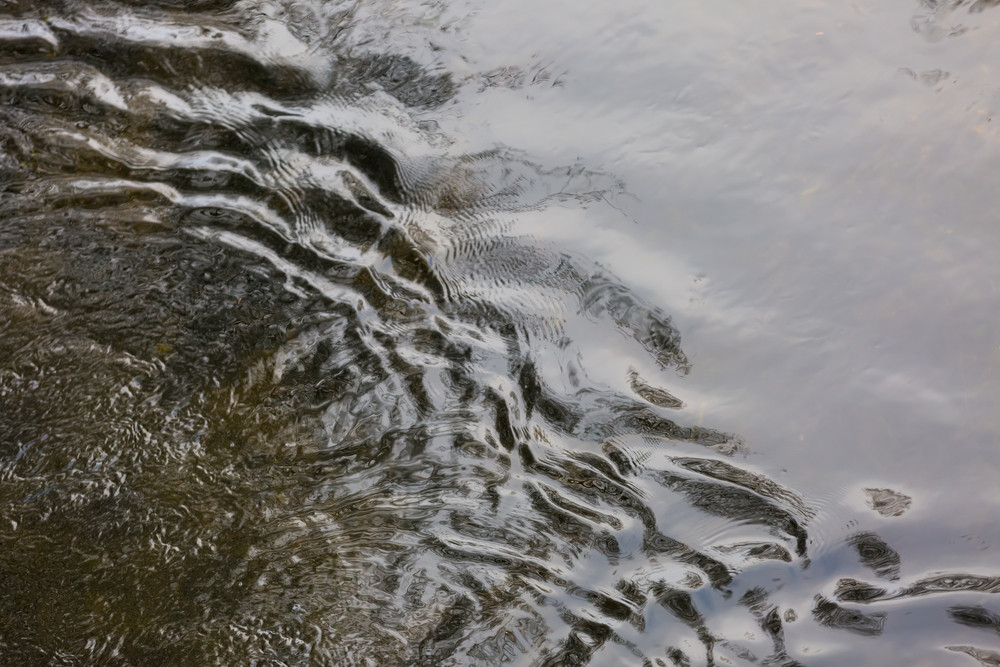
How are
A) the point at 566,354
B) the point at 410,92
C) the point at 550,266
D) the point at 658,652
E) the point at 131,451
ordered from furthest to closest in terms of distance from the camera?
1. the point at 410,92
2. the point at 550,266
3. the point at 566,354
4. the point at 131,451
5. the point at 658,652

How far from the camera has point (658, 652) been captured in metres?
2.54

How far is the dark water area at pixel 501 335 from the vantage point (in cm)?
268

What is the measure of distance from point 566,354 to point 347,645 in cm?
142

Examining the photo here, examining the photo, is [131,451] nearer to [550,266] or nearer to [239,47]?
[550,266]

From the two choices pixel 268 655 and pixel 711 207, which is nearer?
→ pixel 268 655

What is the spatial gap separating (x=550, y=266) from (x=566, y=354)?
47 cm

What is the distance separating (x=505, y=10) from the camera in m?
4.28

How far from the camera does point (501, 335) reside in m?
3.28

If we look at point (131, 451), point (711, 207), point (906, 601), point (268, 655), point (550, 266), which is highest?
point (711, 207)

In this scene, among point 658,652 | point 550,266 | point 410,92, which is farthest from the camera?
point 410,92

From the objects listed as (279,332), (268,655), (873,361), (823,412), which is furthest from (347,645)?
(873,361)

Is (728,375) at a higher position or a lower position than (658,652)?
higher

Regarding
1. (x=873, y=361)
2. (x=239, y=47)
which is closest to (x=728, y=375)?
(x=873, y=361)

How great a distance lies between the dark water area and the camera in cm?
268
